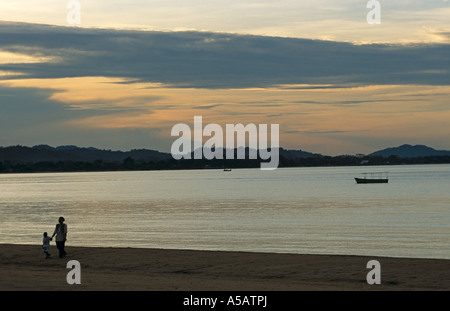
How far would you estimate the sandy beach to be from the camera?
21.8 metres

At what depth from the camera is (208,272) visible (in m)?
25.5

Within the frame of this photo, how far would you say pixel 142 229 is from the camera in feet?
214

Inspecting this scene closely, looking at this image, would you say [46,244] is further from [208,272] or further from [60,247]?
[208,272]

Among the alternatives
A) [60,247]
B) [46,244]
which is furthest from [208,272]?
[46,244]

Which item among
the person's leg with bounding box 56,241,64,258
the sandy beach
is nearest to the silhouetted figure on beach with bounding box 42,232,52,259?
the sandy beach

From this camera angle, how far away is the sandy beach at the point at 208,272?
21.8 metres

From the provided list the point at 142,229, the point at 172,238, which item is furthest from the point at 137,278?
the point at 142,229
